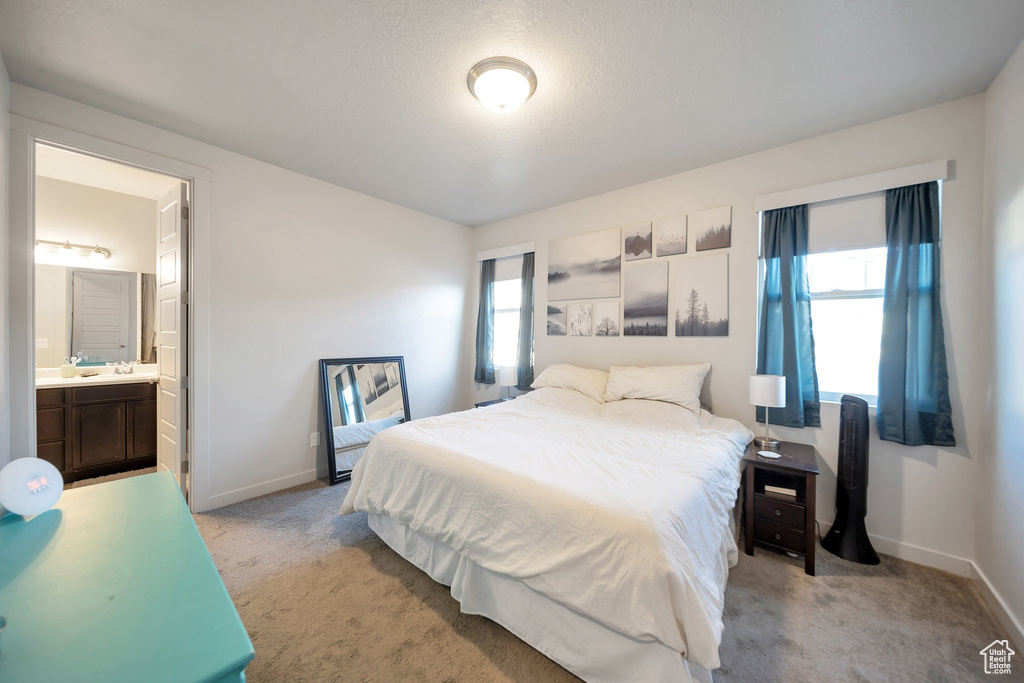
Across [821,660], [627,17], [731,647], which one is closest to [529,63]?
[627,17]

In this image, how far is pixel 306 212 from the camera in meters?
3.31

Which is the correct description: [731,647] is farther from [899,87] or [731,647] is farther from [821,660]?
[899,87]

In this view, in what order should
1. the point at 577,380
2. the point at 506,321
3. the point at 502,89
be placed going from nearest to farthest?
the point at 502,89
the point at 577,380
the point at 506,321

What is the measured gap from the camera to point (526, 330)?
4160 millimetres

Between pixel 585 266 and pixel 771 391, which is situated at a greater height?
pixel 585 266

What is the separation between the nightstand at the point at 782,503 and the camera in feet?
6.95

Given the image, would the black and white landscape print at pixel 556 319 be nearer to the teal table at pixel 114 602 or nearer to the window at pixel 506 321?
the window at pixel 506 321

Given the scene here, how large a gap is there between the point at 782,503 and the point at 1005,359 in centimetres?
126

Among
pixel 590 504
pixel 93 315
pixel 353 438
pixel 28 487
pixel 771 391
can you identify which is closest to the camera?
pixel 28 487

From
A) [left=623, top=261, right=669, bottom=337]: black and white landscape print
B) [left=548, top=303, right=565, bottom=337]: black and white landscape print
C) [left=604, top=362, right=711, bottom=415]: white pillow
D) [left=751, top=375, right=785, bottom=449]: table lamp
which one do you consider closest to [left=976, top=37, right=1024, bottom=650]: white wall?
[left=751, top=375, right=785, bottom=449]: table lamp

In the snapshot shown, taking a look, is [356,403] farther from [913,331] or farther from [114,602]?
[913,331]

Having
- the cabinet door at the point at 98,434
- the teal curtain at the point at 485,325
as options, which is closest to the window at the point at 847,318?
the teal curtain at the point at 485,325

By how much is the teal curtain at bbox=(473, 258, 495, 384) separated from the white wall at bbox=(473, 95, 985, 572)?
1916 millimetres

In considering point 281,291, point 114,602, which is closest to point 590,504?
point 114,602
